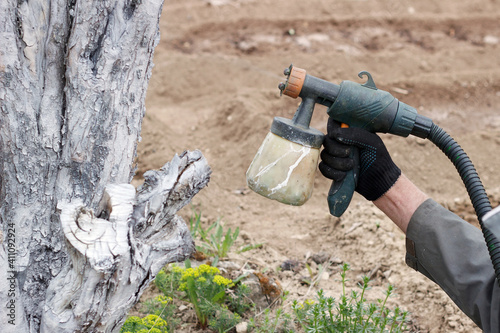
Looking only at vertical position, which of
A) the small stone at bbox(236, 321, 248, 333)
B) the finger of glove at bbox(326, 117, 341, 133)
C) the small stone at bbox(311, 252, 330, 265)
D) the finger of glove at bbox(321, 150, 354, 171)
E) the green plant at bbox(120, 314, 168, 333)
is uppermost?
the finger of glove at bbox(326, 117, 341, 133)

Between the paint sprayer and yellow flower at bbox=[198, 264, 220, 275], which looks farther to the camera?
yellow flower at bbox=[198, 264, 220, 275]

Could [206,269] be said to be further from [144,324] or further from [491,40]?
[491,40]

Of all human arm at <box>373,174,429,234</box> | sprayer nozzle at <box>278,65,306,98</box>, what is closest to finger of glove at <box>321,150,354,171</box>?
human arm at <box>373,174,429,234</box>

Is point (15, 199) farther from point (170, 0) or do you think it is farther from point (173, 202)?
point (170, 0)

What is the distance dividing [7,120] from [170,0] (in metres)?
6.76

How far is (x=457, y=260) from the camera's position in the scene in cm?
219

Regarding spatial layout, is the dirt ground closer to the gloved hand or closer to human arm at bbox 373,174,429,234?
human arm at bbox 373,174,429,234

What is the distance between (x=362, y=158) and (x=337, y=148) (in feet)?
0.45

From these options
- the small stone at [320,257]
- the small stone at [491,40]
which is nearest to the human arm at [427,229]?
the small stone at [320,257]

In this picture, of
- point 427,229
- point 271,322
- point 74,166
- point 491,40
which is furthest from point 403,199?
point 491,40

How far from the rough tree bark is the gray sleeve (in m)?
1.16

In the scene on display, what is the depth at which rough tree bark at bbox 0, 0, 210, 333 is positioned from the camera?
5.71 feet

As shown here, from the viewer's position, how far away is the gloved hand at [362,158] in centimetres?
224

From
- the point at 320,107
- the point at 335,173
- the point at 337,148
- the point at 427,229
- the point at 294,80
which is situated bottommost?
the point at 320,107
